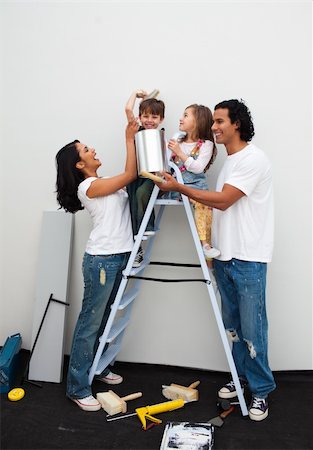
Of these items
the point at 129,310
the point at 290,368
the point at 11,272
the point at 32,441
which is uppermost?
the point at 11,272

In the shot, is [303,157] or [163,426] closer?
[163,426]

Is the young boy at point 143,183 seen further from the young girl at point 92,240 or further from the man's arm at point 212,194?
the man's arm at point 212,194

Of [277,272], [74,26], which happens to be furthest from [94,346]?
[74,26]

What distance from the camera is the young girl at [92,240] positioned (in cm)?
226

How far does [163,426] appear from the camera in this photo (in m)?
2.14

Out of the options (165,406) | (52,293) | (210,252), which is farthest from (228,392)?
(52,293)

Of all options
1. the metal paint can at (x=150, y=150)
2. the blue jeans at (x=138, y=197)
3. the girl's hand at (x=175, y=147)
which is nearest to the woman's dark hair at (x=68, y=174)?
the blue jeans at (x=138, y=197)

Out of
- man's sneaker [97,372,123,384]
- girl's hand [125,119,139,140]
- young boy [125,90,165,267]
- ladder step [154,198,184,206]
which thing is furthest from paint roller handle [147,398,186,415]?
girl's hand [125,119,139,140]

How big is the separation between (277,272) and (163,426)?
113 cm

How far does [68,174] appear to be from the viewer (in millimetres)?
2262

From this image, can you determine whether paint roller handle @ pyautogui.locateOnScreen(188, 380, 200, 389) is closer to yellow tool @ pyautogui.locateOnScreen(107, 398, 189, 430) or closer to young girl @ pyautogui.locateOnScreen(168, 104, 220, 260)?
yellow tool @ pyautogui.locateOnScreen(107, 398, 189, 430)

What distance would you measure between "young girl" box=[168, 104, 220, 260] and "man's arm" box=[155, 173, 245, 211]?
0.20 meters

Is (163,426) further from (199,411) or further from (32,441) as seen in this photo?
(32,441)

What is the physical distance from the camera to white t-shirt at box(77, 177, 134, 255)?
2.26 metres
